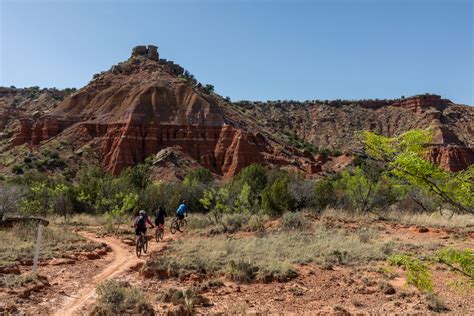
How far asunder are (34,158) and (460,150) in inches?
2734

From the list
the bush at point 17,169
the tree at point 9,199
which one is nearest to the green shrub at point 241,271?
the tree at point 9,199

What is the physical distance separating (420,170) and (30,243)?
14.3m

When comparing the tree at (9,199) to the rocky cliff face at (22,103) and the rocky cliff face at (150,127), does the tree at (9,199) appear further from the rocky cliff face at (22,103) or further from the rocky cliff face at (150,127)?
the rocky cliff face at (22,103)

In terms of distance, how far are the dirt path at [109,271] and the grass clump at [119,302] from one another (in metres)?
0.50

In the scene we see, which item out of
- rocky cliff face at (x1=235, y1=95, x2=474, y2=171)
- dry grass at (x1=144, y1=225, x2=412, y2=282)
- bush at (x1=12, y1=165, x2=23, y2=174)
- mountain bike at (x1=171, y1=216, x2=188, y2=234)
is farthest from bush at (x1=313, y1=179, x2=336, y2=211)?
rocky cliff face at (x1=235, y1=95, x2=474, y2=171)

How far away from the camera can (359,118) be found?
91.1m

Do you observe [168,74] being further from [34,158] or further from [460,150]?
[460,150]

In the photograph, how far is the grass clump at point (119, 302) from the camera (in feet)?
26.5

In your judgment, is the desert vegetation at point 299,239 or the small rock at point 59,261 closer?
the desert vegetation at point 299,239

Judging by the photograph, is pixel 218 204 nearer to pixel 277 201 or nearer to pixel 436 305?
pixel 277 201

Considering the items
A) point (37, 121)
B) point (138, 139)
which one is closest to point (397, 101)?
point (138, 139)

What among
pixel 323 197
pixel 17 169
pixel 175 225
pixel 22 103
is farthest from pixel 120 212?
pixel 22 103

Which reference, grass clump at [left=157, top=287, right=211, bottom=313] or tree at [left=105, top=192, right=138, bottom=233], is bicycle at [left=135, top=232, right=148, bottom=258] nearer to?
grass clump at [left=157, top=287, right=211, bottom=313]

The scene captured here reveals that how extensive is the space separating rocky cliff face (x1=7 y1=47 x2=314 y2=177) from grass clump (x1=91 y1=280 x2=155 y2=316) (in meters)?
45.6
